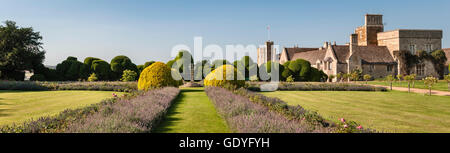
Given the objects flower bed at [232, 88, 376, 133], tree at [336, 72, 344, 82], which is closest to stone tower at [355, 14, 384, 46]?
tree at [336, 72, 344, 82]

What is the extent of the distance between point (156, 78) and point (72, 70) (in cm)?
1748

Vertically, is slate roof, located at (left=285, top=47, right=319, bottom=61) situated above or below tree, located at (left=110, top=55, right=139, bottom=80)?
above

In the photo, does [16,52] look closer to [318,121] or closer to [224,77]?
[224,77]

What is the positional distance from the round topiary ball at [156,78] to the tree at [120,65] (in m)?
14.4

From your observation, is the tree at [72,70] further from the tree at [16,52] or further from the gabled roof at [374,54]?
the gabled roof at [374,54]

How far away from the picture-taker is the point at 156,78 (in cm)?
1706

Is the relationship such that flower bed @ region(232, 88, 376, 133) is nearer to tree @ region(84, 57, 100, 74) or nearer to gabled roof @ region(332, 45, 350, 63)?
tree @ region(84, 57, 100, 74)

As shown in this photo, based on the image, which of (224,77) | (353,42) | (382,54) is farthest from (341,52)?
(224,77)

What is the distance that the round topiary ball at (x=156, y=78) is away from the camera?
1698 centimetres

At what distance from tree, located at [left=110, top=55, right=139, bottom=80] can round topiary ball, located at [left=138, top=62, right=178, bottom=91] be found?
14438mm

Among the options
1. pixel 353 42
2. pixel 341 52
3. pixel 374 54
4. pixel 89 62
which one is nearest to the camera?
pixel 89 62

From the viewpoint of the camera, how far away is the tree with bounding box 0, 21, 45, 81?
91.3 ft
